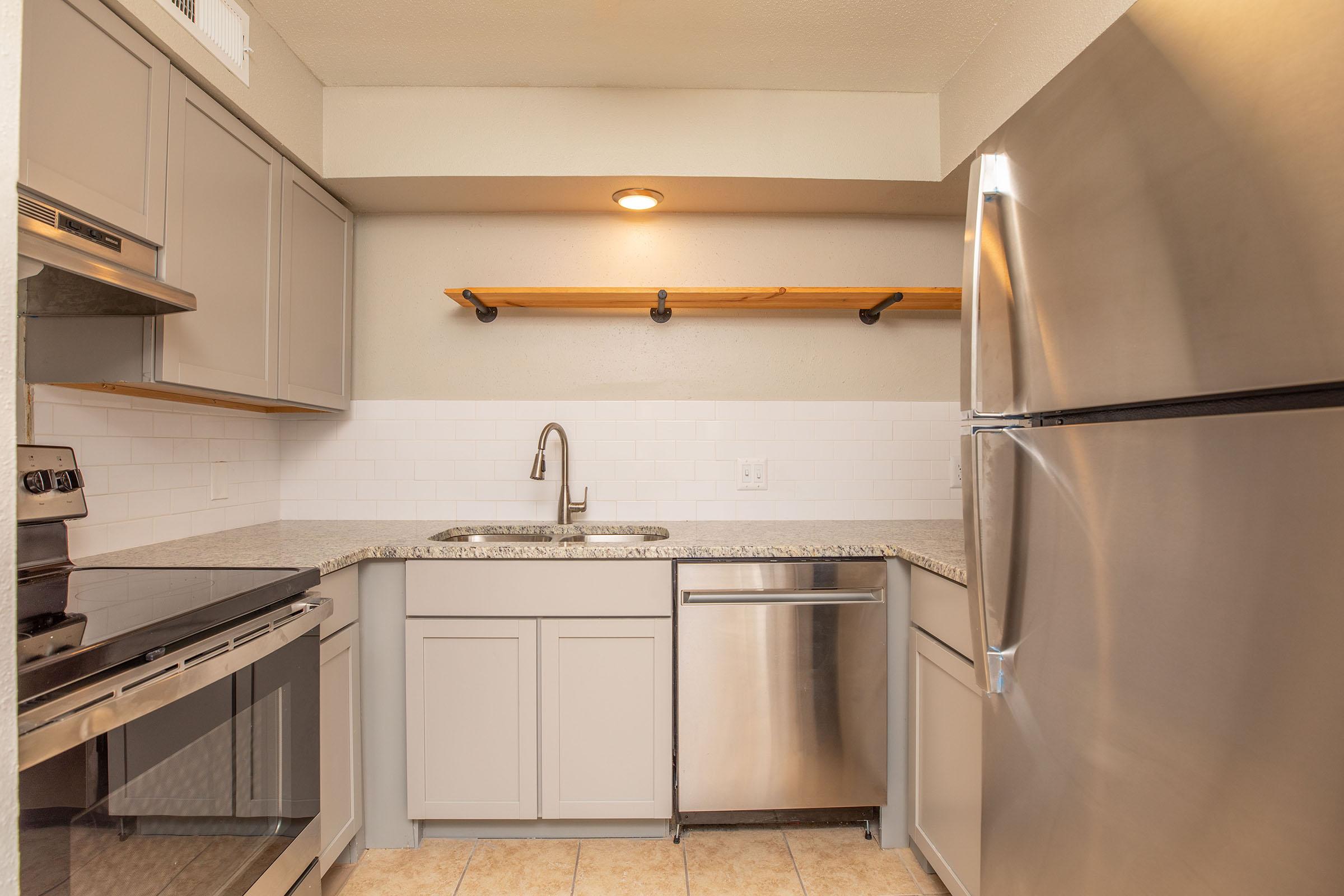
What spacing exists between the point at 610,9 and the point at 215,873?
2061 millimetres

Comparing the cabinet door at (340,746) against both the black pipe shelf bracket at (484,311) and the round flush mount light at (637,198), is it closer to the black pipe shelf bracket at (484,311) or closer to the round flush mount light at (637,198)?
the black pipe shelf bracket at (484,311)

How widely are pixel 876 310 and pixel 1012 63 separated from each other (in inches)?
33.7

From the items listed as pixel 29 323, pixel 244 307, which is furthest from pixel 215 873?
pixel 244 307

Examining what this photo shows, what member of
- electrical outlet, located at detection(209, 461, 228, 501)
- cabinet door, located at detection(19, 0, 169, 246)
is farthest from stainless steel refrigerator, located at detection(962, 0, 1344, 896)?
electrical outlet, located at detection(209, 461, 228, 501)

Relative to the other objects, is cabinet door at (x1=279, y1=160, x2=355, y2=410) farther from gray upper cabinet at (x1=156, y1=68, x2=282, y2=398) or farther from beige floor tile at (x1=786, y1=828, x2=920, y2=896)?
beige floor tile at (x1=786, y1=828, x2=920, y2=896)

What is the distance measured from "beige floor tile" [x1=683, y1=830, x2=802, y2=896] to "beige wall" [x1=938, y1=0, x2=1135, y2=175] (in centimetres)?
189

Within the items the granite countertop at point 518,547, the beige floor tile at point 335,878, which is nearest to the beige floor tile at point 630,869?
the beige floor tile at point 335,878

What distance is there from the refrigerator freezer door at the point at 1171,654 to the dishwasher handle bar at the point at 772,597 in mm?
1028

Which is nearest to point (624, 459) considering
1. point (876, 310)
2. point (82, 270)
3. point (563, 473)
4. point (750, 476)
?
point (563, 473)

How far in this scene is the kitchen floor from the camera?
1729mm

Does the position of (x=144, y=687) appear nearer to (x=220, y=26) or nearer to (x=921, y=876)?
(x=220, y=26)

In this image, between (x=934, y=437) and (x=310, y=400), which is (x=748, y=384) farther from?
(x=310, y=400)

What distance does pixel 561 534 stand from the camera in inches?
92.0

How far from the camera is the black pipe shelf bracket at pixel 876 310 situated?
2.29 metres
